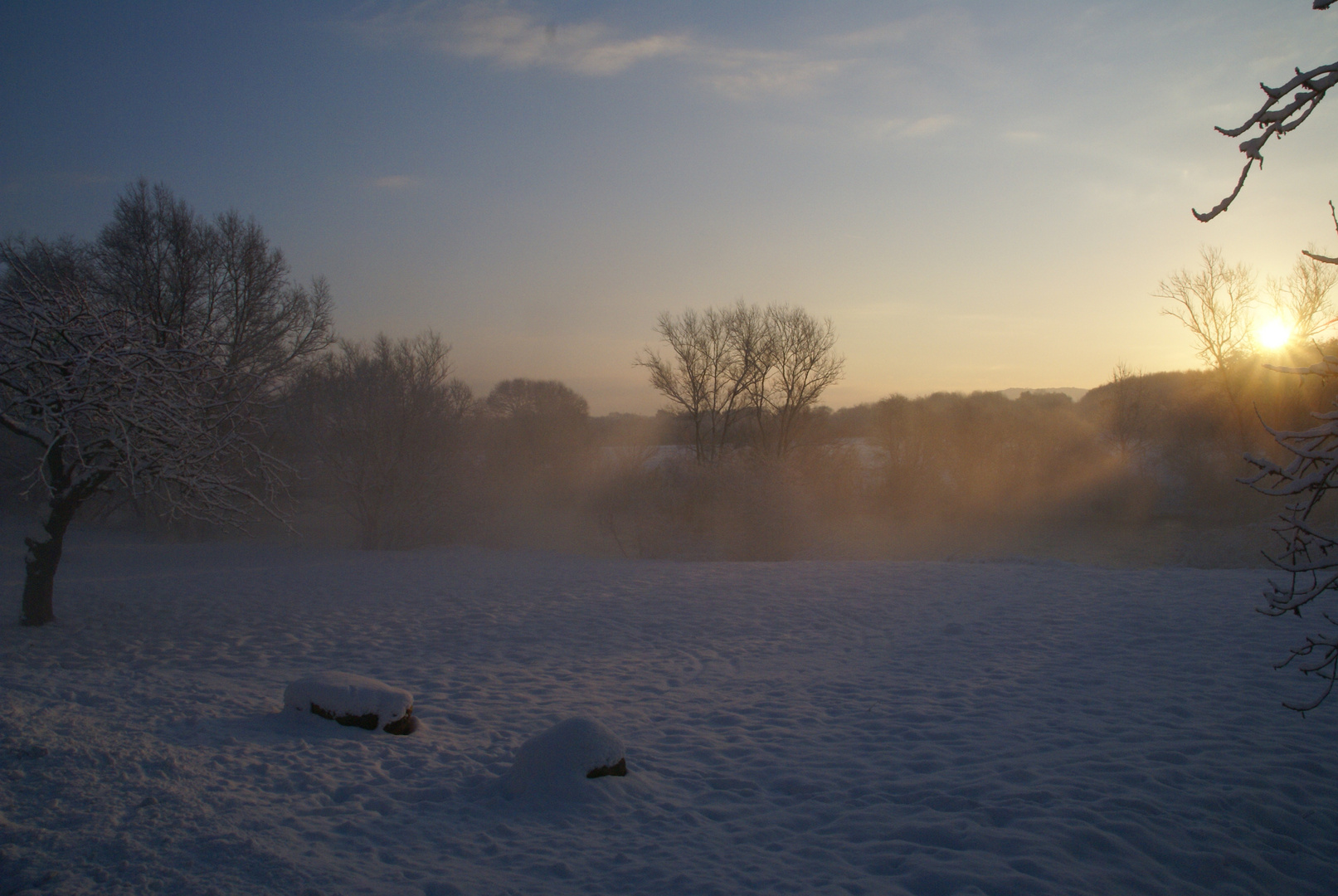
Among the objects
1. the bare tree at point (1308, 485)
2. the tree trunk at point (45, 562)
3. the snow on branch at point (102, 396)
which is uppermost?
the snow on branch at point (102, 396)

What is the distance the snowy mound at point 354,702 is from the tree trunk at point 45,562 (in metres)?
5.96

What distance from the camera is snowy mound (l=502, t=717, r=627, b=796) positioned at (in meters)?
5.07

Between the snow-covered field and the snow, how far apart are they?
191mm

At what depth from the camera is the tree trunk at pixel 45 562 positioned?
9.59m

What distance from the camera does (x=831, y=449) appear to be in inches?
1390

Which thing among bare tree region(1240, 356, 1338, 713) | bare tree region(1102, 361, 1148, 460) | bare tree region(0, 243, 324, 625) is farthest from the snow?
bare tree region(1102, 361, 1148, 460)

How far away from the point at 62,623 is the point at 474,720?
8.16 metres

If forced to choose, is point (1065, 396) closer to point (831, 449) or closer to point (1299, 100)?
point (831, 449)

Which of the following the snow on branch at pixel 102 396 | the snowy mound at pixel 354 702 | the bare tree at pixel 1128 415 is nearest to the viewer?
the snowy mound at pixel 354 702

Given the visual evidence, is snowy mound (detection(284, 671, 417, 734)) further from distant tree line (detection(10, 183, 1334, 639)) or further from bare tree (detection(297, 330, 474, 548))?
bare tree (detection(297, 330, 474, 548))

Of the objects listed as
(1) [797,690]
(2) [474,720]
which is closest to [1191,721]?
(1) [797,690]

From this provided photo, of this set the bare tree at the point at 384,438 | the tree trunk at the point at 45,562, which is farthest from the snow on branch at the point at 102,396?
the bare tree at the point at 384,438

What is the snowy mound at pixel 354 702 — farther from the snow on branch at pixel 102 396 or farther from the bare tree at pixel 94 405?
the bare tree at pixel 94 405

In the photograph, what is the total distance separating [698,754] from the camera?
236 inches
